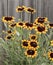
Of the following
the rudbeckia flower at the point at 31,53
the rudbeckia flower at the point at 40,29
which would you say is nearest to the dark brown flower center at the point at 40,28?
the rudbeckia flower at the point at 40,29

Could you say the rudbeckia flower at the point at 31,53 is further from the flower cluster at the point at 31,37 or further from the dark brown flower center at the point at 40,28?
the dark brown flower center at the point at 40,28

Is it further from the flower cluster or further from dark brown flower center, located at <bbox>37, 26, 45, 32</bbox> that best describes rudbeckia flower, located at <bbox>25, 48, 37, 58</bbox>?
dark brown flower center, located at <bbox>37, 26, 45, 32</bbox>

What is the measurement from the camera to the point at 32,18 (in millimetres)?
2154

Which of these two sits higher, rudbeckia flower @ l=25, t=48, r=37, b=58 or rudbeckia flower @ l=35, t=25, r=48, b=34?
rudbeckia flower @ l=35, t=25, r=48, b=34

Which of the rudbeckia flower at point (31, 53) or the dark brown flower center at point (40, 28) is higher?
the dark brown flower center at point (40, 28)

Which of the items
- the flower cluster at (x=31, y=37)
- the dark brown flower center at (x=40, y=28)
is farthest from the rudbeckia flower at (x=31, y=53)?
the dark brown flower center at (x=40, y=28)

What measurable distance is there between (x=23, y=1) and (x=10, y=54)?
3.75ft

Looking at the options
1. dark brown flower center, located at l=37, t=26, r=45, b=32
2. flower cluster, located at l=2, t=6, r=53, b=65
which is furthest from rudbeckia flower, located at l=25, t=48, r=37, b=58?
dark brown flower center, located at l=37, t=26, r=45, b=32

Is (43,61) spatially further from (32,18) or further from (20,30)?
(32,18)

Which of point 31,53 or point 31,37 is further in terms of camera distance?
point 31,37

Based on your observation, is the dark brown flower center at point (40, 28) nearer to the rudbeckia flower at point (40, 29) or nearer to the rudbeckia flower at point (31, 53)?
the rudbeckia flower at point (40, 29)

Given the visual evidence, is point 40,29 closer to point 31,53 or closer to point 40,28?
point 40,28

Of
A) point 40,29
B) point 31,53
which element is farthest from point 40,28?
point 31,53

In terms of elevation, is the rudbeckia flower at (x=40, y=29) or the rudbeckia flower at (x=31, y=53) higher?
the rudbeckia flower at (x=40, y=29)
